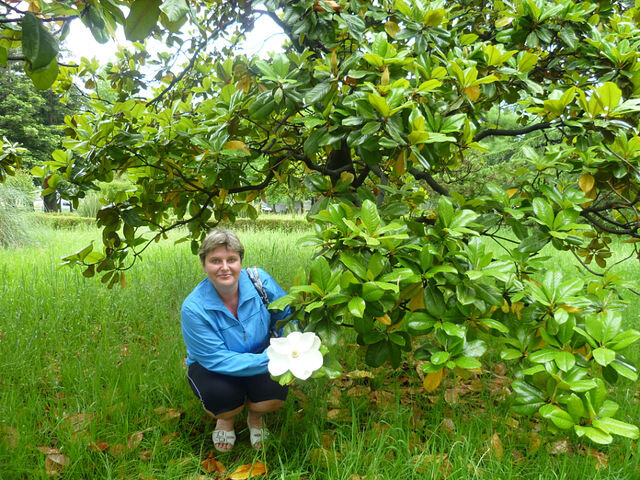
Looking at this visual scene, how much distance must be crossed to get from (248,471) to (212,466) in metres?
0.20

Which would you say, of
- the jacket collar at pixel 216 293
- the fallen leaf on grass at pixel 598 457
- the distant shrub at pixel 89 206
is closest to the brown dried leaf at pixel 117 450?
the jacket collar at pixel 216 293

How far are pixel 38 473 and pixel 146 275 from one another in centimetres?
245

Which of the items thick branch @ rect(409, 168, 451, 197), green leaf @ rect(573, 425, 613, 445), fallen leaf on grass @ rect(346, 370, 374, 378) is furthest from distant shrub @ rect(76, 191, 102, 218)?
green leaf @ rect(573, 425, 613, 445)

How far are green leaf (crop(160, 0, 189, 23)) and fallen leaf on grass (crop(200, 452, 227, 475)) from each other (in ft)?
6.13

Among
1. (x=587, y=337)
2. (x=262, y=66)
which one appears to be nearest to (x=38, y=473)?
(x=262, y=66)

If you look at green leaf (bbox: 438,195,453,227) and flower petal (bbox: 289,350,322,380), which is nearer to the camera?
flower petal (bbox: 289,350,322,380)

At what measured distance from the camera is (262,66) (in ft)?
4.78

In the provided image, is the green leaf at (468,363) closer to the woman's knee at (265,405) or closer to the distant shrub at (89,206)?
the woman's knee at (265,405)

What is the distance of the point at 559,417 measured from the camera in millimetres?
1095

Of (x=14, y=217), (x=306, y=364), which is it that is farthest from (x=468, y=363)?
(x=14, y=217)

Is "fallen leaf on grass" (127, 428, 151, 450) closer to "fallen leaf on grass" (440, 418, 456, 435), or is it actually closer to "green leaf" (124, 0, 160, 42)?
"fallen leaf on grass" (440, 418, 456, 435)

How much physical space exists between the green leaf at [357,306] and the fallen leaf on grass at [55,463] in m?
1.57

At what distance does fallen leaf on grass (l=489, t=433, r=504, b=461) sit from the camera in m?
1.79

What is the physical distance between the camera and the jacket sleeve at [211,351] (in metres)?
1.81
